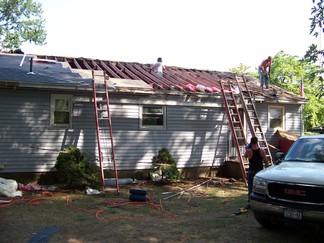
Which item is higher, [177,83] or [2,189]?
[177,83]

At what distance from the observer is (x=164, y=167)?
11.6m

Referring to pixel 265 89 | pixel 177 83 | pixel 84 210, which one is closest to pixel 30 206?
pixel 84 210

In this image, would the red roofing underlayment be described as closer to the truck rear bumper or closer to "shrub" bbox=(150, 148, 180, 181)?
"shrub" bbox=(150, 148, 180, 181)

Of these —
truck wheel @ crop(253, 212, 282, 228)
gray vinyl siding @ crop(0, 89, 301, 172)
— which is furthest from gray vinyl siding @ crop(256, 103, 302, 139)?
truck wheel @ crop(253, 212, 282, 228)

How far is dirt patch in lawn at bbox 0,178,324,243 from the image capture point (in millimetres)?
5938

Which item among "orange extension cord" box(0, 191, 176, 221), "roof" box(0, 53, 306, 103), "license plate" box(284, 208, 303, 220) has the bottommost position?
"orange extension cord" box(0, 191, 176, 221)

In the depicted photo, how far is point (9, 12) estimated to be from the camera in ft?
114

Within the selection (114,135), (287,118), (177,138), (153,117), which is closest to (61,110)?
(114,135)

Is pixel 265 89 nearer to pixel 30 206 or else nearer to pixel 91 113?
pixel 91 113

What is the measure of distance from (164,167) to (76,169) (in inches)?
118

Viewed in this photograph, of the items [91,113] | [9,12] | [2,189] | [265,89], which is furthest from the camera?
[9,12]

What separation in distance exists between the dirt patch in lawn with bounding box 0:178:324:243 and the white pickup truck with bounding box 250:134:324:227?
1.87 ft

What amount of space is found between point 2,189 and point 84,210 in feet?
9.26

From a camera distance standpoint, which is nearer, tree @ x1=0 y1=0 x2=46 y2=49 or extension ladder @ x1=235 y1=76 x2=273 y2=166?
extension ladder @ x1=235 y1=76 x2=273 y2=166
